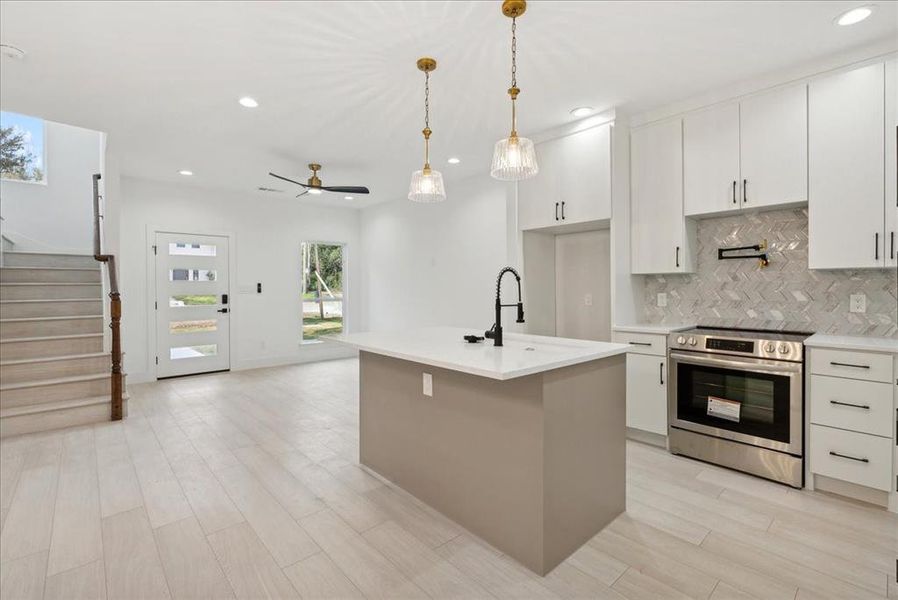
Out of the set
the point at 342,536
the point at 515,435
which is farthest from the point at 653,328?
the point at 342,536

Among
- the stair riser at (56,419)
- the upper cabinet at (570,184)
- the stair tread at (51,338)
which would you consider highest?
the upper cabinet at (570,184)

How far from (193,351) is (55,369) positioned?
194cm

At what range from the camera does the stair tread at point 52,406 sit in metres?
3.66

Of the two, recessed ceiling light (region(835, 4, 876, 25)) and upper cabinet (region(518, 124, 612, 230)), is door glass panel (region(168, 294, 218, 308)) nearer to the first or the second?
upper cabinet (region(518, 124, 612, 230))

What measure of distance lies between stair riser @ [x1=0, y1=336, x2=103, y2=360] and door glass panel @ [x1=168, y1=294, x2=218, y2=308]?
142 cm

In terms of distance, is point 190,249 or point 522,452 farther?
point 190,249

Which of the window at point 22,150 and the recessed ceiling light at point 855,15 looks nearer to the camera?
the recessed ceiling light at point 855,15

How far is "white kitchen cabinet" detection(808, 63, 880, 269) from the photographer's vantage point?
2.52 meters

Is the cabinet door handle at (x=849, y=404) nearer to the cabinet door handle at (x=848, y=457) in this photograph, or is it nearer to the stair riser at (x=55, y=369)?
the cabinet door handle at (x=848, y=457)

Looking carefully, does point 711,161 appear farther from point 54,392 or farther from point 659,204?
point 54,392

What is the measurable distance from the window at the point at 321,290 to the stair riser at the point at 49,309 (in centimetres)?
280

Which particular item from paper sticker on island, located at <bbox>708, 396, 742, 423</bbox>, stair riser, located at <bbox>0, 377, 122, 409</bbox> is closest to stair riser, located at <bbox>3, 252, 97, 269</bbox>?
stair riser, located at <bbox>0, 377, 122, 409</bbox>

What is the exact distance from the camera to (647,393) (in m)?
3.28

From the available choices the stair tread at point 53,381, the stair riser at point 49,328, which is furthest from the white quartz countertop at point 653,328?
the stair riser at point 49,328
